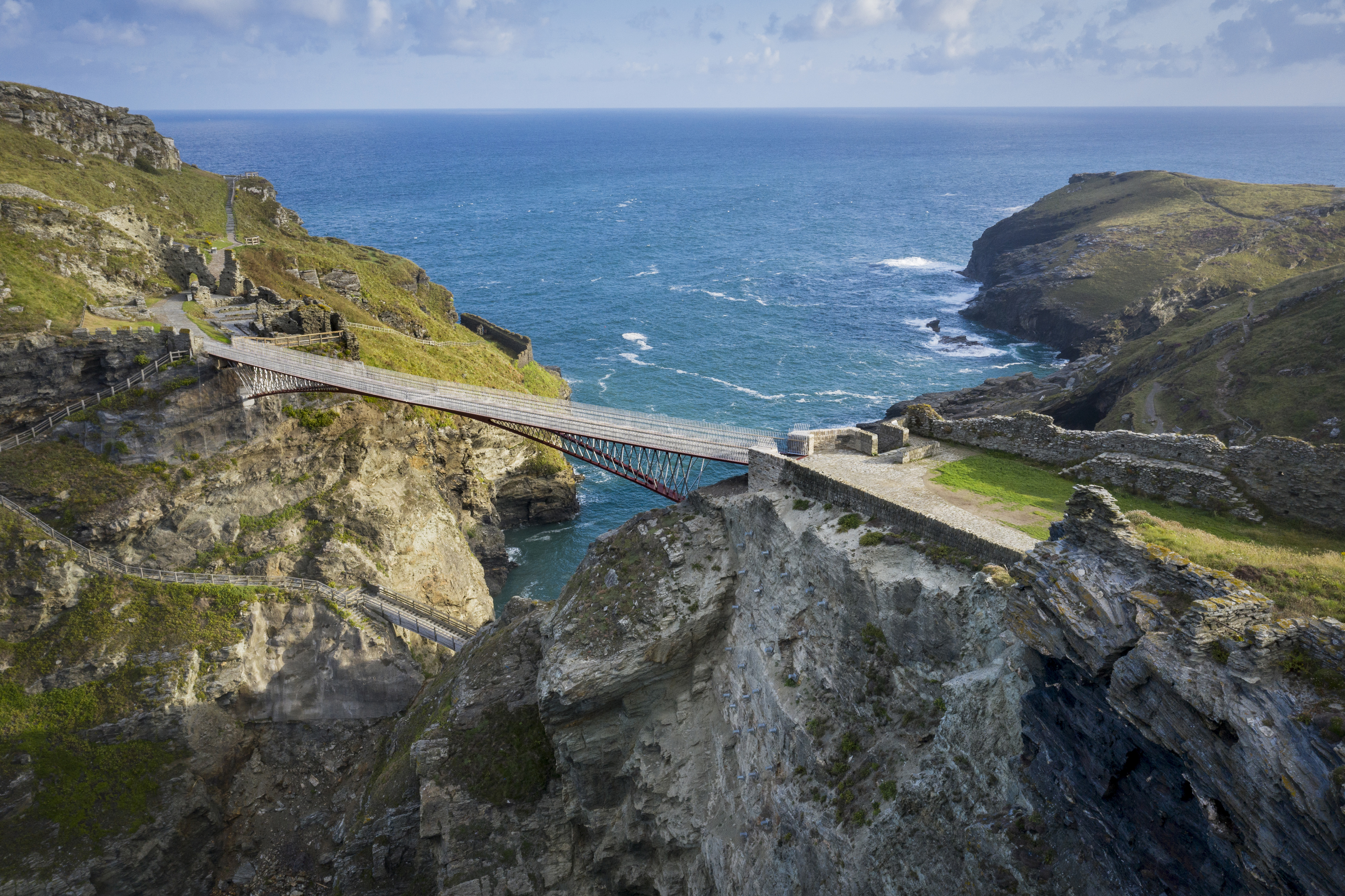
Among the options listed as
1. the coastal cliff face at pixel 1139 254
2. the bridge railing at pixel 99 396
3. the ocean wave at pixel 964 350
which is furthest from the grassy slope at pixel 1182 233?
the bridge railing at pixel 99 396

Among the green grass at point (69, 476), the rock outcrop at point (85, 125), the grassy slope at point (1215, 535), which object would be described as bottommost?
the green grass at point (69, 476)

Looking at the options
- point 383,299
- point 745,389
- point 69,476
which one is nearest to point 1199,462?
point 69,476

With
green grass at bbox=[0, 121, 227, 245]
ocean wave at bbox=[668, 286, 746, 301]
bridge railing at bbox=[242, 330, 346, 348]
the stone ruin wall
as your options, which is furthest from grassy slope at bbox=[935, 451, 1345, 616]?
ocean wave at bbox=[668, 286, 746, 301]

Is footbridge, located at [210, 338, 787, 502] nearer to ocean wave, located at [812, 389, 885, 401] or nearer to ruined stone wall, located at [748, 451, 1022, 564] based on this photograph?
ruined stone wall, located at [748, 451, 1022, 564]

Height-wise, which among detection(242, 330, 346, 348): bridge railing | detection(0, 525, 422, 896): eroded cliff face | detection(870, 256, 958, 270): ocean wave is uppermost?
detection(242, 330, 346, 348): bridge railing

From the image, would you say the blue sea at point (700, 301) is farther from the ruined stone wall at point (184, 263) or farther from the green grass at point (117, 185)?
the green grass at point (117, 185)

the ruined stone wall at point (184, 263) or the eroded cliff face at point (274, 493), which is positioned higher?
the ruined stone wall at point (184, 263)
